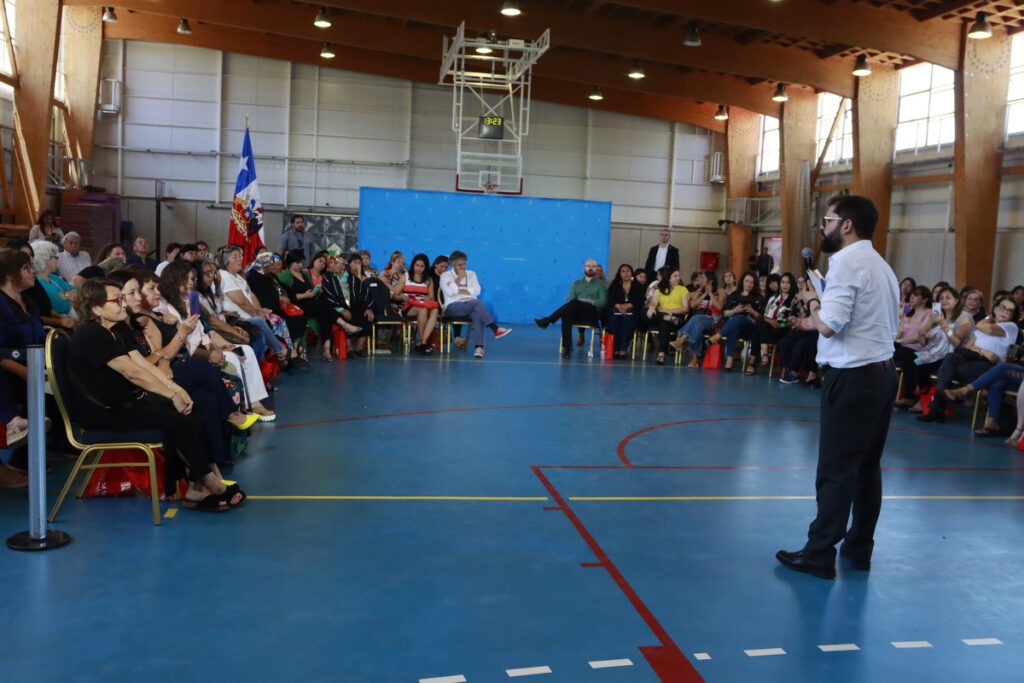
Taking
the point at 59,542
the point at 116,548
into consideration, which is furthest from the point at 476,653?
the point at 59,542

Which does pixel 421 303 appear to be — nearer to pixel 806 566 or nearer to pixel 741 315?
pixel 741 315

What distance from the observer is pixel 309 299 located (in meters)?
9.09

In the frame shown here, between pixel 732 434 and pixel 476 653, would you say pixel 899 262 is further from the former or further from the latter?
pixel 476 653

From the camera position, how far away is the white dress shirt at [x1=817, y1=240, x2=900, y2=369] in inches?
128

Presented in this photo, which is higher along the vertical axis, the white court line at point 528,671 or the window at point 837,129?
the window at point 837,129

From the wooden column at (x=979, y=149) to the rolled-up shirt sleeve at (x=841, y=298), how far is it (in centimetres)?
999

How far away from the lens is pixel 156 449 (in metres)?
3.99

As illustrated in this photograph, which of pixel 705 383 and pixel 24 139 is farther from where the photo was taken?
pixel 24 139

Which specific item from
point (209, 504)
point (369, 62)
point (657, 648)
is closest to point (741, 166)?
point (369, 62)

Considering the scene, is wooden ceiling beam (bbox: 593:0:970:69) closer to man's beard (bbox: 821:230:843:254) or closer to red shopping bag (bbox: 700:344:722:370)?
red shopping bag (bbox: 700:344:722:370)

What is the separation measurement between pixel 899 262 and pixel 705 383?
8.23 meters

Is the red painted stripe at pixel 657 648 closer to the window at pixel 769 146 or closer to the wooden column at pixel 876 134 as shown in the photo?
the wooden column at pixel 876 134

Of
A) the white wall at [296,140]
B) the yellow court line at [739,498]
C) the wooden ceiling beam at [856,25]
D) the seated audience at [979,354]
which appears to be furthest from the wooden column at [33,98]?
the seated audience at [979,354]

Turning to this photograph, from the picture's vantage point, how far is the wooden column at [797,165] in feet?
54.8
